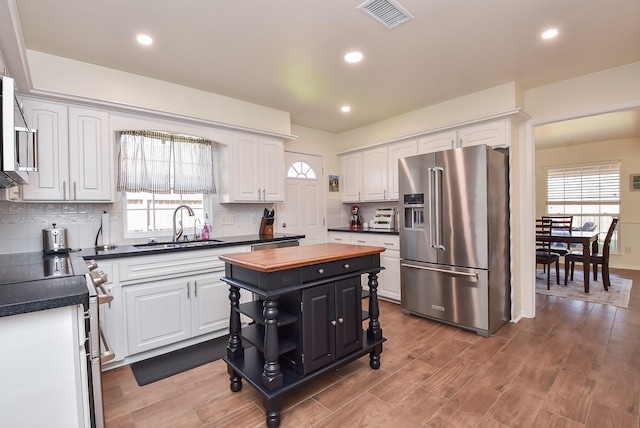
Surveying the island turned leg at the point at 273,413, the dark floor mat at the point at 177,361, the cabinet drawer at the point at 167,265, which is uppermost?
the cabinet drawer at the point at 167,265

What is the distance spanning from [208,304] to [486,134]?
3.38m

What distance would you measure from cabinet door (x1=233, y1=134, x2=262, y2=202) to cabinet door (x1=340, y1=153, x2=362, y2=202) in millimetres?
1699

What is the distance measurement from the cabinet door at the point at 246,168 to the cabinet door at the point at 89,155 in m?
1.22

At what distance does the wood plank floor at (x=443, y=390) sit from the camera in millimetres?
1871

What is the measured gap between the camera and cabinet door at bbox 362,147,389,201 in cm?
450

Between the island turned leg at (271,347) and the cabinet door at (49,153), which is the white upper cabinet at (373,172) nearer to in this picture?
the island turned leg at (271,347)

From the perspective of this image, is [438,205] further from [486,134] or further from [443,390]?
[443,390]

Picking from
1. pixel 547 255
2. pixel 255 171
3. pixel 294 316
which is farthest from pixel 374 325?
pixel 547 255

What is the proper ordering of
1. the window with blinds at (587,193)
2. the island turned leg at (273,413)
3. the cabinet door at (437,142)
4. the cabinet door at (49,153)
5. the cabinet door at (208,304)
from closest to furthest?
the island turned leg at (273,413) < the cabinet door at (49,153) < the cabinet door at (208,304) < the cabinet door at (437,142) < the window with blinds at (587,193)

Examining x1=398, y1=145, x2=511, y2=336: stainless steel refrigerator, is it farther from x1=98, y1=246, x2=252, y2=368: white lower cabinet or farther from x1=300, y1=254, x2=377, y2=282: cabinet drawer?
→ x1=98, y1=246, x2=252, y2=368: white lower cabinet

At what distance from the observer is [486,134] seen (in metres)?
3.41

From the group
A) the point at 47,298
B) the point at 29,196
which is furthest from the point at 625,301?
the point at 29,196

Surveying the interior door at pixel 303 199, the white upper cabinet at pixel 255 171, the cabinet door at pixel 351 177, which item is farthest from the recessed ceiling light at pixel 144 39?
the cabinet door at pixel 351 177

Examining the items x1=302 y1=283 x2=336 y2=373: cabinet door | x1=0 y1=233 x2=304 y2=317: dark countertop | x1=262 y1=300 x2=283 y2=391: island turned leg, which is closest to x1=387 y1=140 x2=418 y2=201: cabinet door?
x1=302 y1=283 x2=336 y2=373: cabinet door
